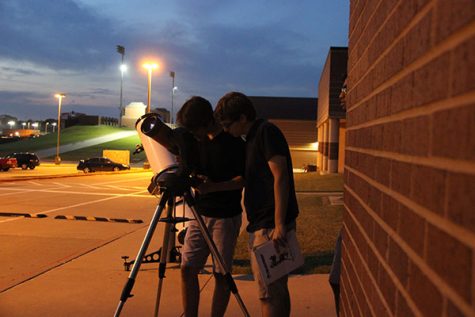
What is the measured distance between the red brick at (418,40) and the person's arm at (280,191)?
187cm

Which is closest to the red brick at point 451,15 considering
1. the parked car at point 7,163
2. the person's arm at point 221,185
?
the person's arm at point 221,185

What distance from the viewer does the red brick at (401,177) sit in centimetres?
144

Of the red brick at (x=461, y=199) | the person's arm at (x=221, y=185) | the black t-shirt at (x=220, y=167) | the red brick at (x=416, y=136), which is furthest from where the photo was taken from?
the black t-shirt at (x=220, y=167)

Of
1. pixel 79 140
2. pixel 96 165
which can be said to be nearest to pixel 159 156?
pixel 96 165

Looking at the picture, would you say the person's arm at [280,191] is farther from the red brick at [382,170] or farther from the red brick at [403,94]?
the red brick at [403,94]

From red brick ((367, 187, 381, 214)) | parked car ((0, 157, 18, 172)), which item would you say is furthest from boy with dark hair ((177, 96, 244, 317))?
parked car ((0, 157, 18, 172))

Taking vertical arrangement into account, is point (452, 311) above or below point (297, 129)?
below

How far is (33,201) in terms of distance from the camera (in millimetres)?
15859

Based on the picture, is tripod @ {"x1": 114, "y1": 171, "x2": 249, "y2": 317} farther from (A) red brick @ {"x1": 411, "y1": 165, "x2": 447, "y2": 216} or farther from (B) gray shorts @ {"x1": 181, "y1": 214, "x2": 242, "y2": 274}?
(A) red brick @ {"x1": 411, "y1": 165, "x2": 447, "y2": 216}

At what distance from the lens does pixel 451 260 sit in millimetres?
1011

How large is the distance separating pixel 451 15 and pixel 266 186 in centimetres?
257

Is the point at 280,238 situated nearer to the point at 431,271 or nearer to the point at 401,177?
the point at 401,177

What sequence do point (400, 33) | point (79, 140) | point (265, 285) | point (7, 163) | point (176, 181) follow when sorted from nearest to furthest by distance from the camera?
point (400, 33) → point (265, 285) → point (176, 181) → point (7, 163) → point (79, 140)

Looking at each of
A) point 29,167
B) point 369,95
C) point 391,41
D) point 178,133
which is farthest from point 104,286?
point 29,167
